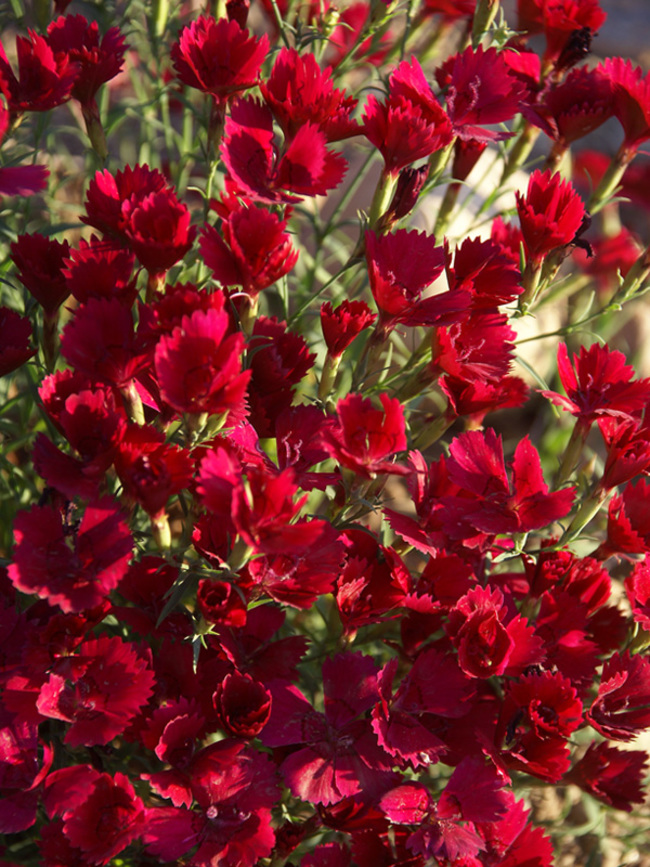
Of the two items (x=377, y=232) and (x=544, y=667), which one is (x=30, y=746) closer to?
(x=544, y=667)

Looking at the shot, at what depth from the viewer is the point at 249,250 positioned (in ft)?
2.79

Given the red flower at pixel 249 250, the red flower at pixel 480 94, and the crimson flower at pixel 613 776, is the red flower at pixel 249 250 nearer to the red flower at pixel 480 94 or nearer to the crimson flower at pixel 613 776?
the red flower at pixel 480 94

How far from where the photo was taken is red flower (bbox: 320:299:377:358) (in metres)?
0.90

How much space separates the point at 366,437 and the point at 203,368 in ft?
0.60

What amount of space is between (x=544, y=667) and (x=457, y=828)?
214mm

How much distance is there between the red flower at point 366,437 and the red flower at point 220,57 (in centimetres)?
44

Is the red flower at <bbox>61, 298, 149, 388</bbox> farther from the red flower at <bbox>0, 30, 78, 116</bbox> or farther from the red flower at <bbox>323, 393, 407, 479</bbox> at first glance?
the red flower at <bbox>0, 30, 78, 116</bbox>

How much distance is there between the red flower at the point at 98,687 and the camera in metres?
0.80

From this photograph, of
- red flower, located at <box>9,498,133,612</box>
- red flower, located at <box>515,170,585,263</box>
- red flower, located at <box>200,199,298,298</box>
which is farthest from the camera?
red flower, located at <box>515,170,585,263</box>

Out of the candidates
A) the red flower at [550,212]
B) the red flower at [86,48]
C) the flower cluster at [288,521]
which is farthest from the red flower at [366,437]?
the red flower at [86,48]

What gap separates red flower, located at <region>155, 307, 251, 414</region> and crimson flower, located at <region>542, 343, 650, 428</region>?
38 cm

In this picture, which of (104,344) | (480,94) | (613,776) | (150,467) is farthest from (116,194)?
(613,776)

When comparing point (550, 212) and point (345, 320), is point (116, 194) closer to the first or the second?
point (345, 320)

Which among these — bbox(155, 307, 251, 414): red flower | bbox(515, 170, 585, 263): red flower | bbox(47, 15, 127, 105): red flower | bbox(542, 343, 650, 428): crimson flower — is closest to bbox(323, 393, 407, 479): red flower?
bbox(155, 307, 251, 414): red flower
